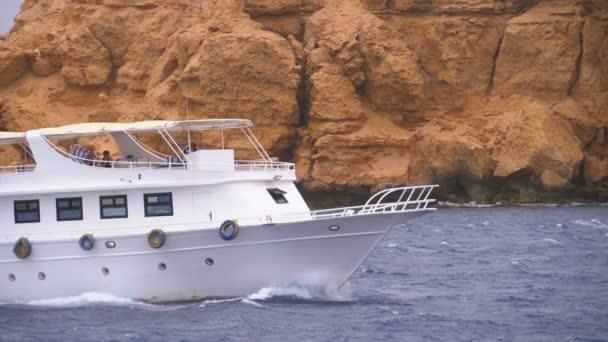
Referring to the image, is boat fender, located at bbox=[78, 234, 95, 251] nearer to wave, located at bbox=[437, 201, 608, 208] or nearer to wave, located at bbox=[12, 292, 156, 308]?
wave, located at bbox=[12, 292, 156, 308]

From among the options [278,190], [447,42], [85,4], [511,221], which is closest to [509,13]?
[447,42]

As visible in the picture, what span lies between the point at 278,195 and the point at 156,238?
9.22ft

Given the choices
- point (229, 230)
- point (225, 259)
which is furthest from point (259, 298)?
point (229, 230)

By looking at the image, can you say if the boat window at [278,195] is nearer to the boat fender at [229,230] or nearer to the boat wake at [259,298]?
the boat fender at [229,230]

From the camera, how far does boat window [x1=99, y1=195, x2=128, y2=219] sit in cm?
2473

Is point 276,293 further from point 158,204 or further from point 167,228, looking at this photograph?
point 158,204

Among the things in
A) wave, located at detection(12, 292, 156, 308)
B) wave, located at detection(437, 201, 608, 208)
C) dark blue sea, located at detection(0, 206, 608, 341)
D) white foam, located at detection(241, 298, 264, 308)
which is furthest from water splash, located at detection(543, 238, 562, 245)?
wave, located at detection(12, 292, 156, 308)

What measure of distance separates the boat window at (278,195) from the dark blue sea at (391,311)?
2009 mm

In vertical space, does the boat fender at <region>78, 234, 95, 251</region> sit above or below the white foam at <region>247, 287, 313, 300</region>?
above

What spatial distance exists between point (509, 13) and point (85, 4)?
874 inches

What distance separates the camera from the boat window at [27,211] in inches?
992

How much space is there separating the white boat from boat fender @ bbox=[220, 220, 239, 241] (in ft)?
0.06

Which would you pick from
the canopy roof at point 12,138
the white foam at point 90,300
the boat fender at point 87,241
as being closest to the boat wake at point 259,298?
the white foam at point 90,300

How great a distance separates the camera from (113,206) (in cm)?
2480
